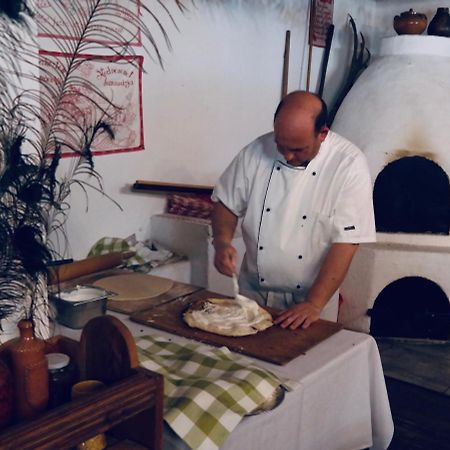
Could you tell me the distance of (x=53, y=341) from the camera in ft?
5.10

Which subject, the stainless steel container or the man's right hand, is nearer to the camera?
the stainless steel container

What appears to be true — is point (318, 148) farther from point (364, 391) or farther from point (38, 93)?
point (38, 93)

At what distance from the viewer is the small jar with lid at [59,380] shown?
137 centimetres

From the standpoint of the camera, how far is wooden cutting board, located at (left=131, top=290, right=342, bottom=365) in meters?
1.89

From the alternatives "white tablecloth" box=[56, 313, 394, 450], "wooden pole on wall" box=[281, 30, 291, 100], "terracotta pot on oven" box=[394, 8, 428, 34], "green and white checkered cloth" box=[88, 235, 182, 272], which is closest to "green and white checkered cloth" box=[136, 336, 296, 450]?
"white tablecloth" box=[56, 313, 394, 450]

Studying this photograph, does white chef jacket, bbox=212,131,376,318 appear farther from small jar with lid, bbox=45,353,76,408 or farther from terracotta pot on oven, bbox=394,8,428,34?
terracotta pot on oven, bbox=394,8,428,34

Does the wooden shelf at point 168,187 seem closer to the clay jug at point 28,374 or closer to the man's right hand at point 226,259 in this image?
the man's right hand at point 226,259

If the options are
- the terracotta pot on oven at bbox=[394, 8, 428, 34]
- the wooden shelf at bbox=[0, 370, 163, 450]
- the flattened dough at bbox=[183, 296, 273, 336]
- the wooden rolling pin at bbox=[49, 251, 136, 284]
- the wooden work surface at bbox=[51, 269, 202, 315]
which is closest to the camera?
the wooden shelf at bbox=[0, 370, 163, 450]

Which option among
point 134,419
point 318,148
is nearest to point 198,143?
point 318,148

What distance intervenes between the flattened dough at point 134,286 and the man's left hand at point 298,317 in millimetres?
564

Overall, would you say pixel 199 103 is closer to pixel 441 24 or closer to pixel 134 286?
pixel 134 286

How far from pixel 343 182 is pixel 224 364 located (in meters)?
1.07

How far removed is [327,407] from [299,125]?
1.04 metres

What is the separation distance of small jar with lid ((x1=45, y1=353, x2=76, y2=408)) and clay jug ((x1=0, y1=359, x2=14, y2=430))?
11 centimetres
